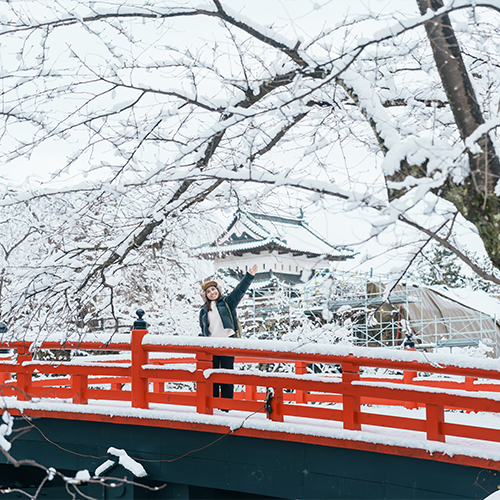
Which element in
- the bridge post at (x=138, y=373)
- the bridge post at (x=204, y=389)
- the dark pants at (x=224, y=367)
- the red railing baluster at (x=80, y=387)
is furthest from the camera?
the dark pants at (x=224, y=367)

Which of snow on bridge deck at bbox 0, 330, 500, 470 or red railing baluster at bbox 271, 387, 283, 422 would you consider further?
red railing baluster at bbox 271, 387, 283, 422

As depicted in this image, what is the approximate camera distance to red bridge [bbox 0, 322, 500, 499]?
13.3 feet

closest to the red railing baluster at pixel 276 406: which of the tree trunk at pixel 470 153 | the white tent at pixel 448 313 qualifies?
the tree trunk at pixel 470 153

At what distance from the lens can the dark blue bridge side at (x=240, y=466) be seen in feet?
13.4

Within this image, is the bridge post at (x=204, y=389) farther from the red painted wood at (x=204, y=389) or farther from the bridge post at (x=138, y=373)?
the bridge post at (x=138, y=373)

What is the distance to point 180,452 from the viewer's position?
5027 millimetres

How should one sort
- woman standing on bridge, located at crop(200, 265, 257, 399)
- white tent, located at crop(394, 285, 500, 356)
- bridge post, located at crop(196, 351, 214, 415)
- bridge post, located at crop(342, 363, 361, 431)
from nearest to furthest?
bridge post, located at crop(342, 363, 361, 431) → bridge post, located at crop(196, 351, 214, 415) → woman standing on bridge, located at crop(200, 265, 257, 399) → white tent, located at crop(394, 285, 500, 356)

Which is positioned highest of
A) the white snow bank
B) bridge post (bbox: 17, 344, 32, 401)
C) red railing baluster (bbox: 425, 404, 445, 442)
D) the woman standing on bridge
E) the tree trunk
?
the tree trunk

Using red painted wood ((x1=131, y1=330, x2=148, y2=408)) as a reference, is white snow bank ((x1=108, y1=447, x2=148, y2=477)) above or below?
below

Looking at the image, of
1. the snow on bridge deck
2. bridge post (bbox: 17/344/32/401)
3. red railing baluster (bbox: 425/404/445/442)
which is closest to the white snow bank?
the snow on bridge deck

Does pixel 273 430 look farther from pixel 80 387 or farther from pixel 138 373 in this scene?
pixel 80 387

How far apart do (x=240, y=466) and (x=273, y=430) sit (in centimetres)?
50

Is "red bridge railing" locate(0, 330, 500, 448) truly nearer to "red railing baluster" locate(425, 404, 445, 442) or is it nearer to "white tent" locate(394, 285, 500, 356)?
"red railing baluster" locate(425, 404, 445, 442)

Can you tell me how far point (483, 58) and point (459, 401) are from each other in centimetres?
258
